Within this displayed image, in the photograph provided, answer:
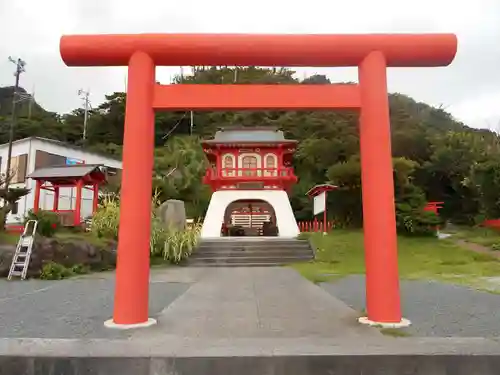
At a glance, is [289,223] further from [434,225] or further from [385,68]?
[385,68]

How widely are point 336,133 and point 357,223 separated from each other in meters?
13.4

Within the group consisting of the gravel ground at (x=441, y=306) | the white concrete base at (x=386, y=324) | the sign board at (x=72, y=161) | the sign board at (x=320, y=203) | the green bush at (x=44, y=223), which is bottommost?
the gravel ground at (x=441, y=306)

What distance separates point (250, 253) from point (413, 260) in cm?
536

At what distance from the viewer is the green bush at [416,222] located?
1695 centimetres

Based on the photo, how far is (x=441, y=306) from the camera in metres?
5.63

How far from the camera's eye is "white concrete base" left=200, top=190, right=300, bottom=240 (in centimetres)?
1836

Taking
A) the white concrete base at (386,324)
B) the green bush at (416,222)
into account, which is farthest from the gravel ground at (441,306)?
the green bush at (416,222)

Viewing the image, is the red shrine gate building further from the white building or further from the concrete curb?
the concrete curb

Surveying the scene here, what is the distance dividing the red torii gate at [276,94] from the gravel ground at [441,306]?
1.48 ft

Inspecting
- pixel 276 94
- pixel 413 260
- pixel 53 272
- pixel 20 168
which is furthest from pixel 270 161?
pixel 276 94

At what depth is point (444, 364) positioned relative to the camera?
2957mm

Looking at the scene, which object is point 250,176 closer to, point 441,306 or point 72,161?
point 72,161

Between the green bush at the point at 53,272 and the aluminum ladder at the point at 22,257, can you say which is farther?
the green bush at the point at 53,272

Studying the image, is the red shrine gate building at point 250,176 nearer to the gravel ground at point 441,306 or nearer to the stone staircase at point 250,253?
the stone staircase at point 250,253
